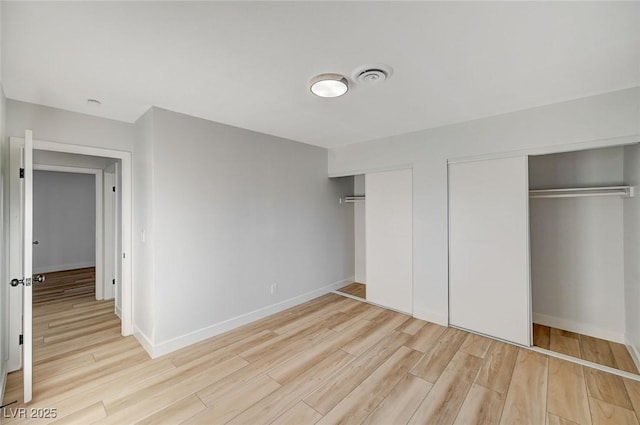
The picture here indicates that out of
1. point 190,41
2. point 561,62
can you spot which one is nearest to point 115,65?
point 190,41

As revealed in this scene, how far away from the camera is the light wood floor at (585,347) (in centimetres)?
241

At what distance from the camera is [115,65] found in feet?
5.95

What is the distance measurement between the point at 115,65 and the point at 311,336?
9.74 ft

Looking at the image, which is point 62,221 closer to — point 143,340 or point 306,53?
point 143,340

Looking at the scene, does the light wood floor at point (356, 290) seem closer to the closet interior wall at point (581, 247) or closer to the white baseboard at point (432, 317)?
the white baseboard at point (432, 317)

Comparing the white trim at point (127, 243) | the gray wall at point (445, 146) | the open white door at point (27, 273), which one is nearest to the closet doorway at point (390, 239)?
the gray wall at point (445, 146)

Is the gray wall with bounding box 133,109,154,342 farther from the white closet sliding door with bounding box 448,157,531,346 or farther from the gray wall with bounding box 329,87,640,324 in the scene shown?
the white closet sliding door with bounding box 448,157,531,346

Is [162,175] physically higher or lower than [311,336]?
higher

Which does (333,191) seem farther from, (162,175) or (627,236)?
(627,236)

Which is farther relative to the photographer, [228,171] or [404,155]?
[404,155]

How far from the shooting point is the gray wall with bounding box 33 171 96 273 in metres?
6.22

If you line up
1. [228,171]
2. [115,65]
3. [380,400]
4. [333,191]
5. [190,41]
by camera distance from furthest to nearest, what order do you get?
1. [333,191]
2. [228,171]
3. [380,400]
4. [115,65]
5. [190,41]

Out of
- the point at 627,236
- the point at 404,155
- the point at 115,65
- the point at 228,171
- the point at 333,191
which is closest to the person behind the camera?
the point at 115,65

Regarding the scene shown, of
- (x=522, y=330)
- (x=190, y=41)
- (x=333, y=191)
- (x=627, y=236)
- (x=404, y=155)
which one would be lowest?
(x=522, y=330)
